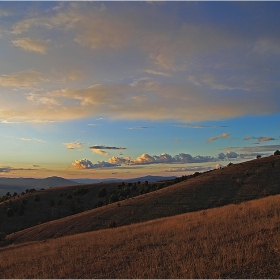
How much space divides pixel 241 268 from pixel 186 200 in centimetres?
2636

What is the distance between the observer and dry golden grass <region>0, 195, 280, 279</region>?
9305 mm

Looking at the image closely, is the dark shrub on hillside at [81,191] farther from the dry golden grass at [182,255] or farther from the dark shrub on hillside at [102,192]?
the dry golden grass at [182,255]

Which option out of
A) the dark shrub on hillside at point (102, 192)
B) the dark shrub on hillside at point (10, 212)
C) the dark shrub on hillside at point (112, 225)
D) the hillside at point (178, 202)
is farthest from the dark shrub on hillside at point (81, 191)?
the dark shrub on hillside at point (112, 225)

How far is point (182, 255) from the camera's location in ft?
36.7

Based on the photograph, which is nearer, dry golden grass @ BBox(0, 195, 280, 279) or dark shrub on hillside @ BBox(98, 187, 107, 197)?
dry golden grass @ BBox(0, 195, 280, 279)

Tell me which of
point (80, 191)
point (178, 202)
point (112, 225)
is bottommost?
point (80, 191)

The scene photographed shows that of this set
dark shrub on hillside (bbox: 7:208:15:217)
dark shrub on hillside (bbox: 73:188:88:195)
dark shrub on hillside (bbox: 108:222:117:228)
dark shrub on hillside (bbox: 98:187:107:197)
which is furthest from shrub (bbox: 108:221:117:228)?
dark shrub on hillside (bbox: 73:188:88:195)

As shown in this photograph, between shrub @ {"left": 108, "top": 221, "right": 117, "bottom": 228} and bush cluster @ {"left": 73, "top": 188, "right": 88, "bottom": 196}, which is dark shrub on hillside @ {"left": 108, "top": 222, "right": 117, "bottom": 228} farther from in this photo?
bush cluster @ {"left": 73, "top": 188, "right": 88, "bottom": 196}

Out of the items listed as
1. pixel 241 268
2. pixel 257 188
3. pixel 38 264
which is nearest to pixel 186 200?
pixel 257 188

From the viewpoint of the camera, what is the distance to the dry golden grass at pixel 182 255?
9305mm

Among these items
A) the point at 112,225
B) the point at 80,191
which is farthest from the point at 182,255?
the point at 80,191

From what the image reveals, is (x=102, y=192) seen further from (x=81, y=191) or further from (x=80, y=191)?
(x=80, y=191)

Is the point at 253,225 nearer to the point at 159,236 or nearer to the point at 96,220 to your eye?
the point at 159,236

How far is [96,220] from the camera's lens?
105 feet
